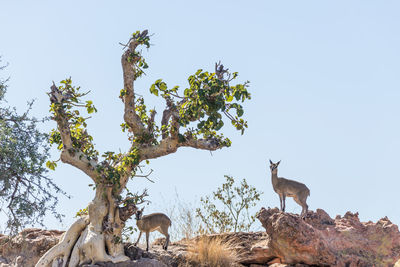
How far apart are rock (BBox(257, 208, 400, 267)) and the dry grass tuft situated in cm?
102

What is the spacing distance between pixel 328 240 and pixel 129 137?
5440mm

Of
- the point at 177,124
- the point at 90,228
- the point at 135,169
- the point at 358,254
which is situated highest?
the point at 177,124

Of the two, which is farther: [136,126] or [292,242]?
[136,126]

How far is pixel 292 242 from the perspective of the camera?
40.5 feet

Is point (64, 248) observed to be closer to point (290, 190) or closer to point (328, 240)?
point (290, 190)

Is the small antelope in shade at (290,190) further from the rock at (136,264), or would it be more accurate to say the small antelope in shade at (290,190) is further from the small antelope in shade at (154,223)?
the rock at (136,264)

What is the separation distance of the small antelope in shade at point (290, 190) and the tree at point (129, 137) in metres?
1.68

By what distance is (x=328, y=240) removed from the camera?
12906 millimetres

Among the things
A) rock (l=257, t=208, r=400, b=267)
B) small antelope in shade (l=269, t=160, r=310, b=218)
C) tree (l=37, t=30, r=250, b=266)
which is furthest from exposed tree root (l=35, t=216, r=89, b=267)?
small antelope in shade (l=269, t=160, r=310, b=218)

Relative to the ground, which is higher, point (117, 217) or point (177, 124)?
point (177, 124)

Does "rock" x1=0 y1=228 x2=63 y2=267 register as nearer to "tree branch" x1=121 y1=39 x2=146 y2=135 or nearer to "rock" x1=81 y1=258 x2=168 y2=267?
"rock" x1=81 y1=258 x2=168 y2=267

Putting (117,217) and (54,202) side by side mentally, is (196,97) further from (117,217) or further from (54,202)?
(54,202)

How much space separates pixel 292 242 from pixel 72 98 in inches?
236

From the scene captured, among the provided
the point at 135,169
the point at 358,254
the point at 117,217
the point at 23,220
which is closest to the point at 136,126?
Result: the point at 135,169
